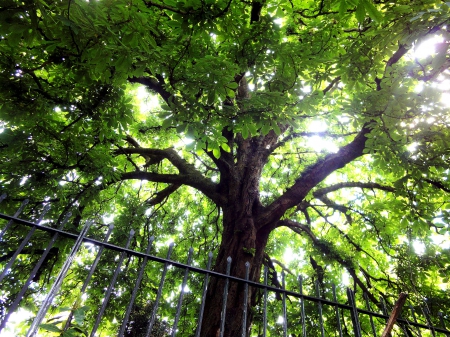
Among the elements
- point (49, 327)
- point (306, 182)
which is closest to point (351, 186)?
point (306, 182)

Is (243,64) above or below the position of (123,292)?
above

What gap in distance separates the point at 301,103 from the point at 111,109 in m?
2.33

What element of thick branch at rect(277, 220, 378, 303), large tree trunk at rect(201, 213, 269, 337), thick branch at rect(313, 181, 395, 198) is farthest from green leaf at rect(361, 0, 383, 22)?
thick branch at rect(313, 181, 395, 198)

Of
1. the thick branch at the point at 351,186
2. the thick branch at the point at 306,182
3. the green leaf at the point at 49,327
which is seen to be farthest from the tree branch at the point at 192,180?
the green leaf at the point at 49,327

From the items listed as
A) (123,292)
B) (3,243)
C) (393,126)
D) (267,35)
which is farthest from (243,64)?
(123,292)

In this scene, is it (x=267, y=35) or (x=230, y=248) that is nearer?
(x=267, y=35)

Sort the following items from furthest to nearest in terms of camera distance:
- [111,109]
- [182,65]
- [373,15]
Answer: [111,109] < [182,65] < [373,15]

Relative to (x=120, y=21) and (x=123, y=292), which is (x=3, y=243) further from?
(x=120, y=21)

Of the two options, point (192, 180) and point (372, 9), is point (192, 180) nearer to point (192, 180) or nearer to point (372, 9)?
point (192, 180)

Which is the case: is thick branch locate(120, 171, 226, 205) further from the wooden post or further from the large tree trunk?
the wooden post

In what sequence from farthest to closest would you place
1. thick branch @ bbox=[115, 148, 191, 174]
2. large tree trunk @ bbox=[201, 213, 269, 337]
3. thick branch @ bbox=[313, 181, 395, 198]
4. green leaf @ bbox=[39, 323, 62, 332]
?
1. thick branch @ bbox=[115, 148, 191, 174]
2. thick branch @ bbox=[313, 181, 395, 198]
3. large tree trunk @ bbox=[201, 213, 269, 337]
4. green leaf @ bbox=[39, 323, 62, 332]

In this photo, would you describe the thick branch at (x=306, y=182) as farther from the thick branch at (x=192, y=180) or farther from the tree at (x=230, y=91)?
the thick branch at (x=192, y=180)

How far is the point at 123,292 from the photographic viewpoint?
4.73 m

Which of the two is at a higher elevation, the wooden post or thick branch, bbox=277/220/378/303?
thick branch, bbox=277/220/378/303
